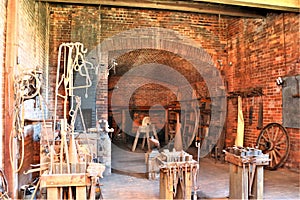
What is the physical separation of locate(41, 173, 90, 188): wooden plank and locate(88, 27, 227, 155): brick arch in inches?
138

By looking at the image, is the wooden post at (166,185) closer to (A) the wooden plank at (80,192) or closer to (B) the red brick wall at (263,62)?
(A) the wooden plank at (80,192)

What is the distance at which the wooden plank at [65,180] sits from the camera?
2.01 meters

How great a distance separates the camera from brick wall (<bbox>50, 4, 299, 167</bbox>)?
5.31m

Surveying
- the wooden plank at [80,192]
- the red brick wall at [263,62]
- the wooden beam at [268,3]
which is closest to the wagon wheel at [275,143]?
the red brick wall at [263,62]

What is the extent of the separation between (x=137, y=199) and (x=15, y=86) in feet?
7.07

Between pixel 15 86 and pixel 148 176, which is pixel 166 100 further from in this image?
pixel 15 86

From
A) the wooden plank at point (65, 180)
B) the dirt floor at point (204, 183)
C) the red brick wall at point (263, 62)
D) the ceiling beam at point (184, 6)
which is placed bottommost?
the dirt floor at point (204, 183)

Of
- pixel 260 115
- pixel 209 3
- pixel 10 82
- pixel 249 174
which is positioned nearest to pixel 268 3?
pixel 209 3

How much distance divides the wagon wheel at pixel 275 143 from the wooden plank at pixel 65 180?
430cm

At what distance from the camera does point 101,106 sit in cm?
552

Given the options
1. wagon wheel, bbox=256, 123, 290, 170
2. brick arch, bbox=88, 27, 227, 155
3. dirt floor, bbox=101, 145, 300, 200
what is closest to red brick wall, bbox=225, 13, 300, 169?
wagon wheel, bbox=256, 123, 290, 170

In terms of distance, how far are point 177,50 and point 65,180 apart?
16.5 ft

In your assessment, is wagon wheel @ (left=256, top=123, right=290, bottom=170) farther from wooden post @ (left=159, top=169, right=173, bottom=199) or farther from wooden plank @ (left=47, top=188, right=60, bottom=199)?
wooden plank @ (left=47, top=188, right=60, bottom=199)

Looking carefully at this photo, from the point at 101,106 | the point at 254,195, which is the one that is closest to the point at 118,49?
the point at 101,106
